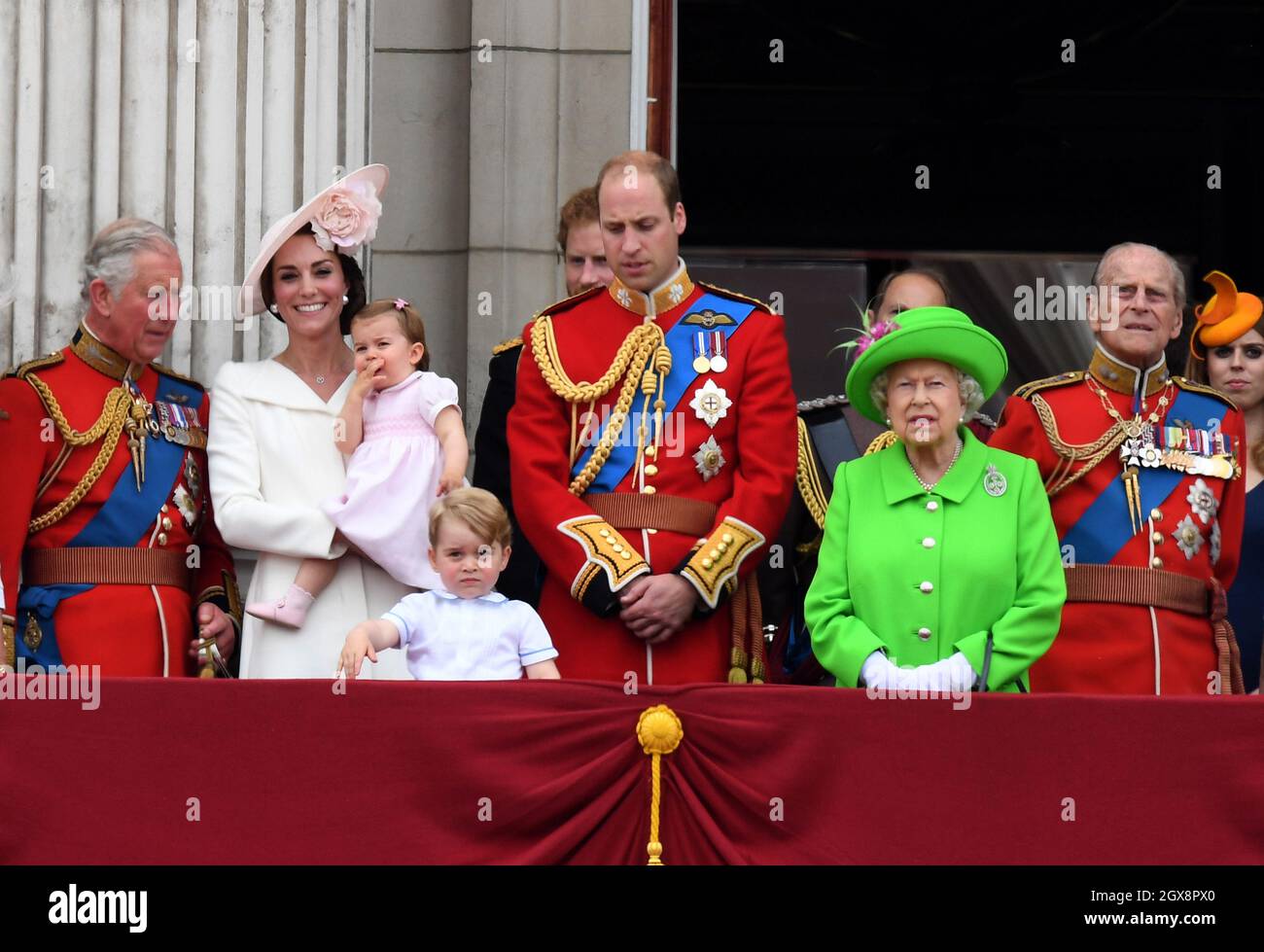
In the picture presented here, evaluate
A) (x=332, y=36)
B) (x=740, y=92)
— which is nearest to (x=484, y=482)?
(x=332, y=36)

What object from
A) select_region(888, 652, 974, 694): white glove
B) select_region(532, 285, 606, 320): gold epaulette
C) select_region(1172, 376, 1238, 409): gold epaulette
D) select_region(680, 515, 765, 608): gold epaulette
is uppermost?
select_region(532, 285, 606, 320): gold epaulette

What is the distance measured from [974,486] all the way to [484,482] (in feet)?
4.57

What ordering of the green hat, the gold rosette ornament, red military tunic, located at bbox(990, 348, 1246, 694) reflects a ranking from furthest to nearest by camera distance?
red military tunic, located at bbox(990, 348, 1246, 694)
the green hat
the gold rosette ornament

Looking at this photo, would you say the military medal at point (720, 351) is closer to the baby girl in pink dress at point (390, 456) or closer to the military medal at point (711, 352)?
the military medal at point (711, 352)

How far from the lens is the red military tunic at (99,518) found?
248 inches

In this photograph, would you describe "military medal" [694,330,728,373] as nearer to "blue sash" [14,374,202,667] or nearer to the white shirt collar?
the white shirt collar

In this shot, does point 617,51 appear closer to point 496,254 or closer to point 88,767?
point 496,254

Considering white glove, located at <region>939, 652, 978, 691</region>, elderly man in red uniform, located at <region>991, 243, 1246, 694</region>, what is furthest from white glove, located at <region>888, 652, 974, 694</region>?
elderly man in red uniform, located at <region>991, 243, 1246, 694</region>

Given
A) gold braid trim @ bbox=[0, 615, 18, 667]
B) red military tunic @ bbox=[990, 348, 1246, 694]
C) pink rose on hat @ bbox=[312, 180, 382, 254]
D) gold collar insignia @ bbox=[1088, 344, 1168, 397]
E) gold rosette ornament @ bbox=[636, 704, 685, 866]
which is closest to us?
gold rosette ornament @ bbox=[636, 704, 685, 866]

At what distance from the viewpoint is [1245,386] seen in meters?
7.09

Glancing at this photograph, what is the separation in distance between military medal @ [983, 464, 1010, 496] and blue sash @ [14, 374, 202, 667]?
2.08m

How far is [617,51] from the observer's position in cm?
816

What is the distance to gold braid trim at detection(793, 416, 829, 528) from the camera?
6648 mm
